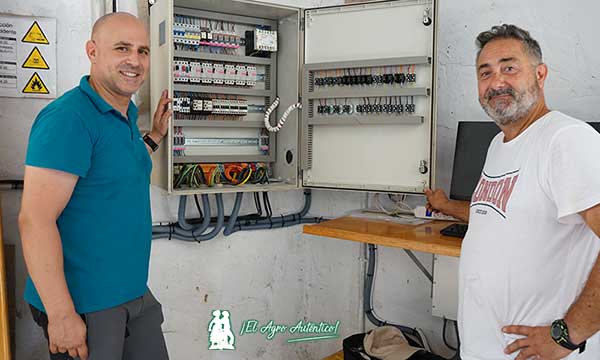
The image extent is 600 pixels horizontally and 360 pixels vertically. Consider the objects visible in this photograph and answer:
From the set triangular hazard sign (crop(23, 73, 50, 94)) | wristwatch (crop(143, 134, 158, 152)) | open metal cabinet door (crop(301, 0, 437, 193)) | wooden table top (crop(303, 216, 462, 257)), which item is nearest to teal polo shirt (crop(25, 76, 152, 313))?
wristwatch (crop(143, 134, 158, 152))

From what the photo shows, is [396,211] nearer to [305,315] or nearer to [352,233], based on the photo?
[352,233]

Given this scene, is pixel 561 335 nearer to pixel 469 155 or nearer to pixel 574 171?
pixel 574 171

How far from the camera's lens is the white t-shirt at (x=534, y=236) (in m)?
1.22

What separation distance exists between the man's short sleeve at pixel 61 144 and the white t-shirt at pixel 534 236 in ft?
3.44

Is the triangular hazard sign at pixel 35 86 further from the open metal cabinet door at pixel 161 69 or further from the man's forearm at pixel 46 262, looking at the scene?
the man's forearm at pixel 46 262

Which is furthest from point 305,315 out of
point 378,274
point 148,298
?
point 148,298

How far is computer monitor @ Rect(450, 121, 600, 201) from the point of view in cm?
211

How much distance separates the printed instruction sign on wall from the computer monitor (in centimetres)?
155

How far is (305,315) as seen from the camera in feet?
9.36

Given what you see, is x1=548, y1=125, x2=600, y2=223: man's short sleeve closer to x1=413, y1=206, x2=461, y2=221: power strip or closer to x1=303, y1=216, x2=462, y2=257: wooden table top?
x1=303, y1=216, x2=462, y2=257: wooden table top

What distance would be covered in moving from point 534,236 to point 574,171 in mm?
189

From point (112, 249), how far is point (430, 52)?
1.33 m

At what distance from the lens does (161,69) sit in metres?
2.09

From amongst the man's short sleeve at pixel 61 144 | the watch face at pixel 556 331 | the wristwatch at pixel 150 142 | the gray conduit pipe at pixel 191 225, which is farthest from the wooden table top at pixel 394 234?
the man's short sleeve at pixel 61 144
